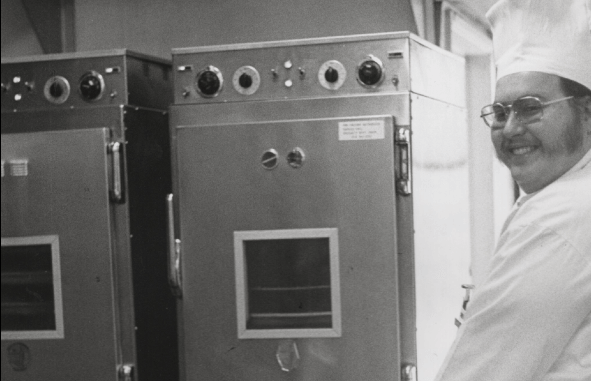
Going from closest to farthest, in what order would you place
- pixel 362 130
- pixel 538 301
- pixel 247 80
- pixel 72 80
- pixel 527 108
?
pixel 538 301 → pixel 527 108 → pixel 362 130 → pixel 247 80 → pixel 72 80

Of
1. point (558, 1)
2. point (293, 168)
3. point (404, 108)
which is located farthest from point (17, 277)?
point (558, 1)

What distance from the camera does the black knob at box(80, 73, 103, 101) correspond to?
103 inches

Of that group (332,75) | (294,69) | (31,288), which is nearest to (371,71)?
(332,75)

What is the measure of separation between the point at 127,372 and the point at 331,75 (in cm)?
108

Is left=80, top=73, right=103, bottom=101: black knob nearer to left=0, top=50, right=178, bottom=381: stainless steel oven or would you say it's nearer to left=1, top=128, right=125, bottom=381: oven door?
left=0, top=50, right=178, bottom=381: stainless steel oven

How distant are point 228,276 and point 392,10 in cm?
114

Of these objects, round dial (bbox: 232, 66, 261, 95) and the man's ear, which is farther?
round dial (bbox: 232, 66, 261, 95)

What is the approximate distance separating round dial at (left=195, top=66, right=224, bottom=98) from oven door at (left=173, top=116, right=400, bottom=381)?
0.13 m

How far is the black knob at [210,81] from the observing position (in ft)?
8.39

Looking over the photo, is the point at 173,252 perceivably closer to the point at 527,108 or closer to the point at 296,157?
the point at 296,157

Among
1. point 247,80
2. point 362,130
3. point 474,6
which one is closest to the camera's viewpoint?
point 362,130

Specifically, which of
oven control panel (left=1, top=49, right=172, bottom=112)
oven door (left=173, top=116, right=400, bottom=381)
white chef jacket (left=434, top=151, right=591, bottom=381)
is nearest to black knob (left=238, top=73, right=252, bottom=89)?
oven door (left=173, top=116, right=400, bottom=381)

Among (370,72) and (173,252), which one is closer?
(370,72)

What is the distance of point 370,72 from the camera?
2.44 metres
